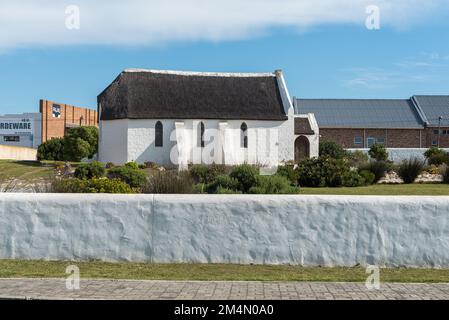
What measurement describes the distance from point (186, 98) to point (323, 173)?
21.2 meters

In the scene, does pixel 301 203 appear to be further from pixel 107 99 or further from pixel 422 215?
pixel 107 99

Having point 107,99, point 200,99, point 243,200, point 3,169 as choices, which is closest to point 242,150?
point 200,99

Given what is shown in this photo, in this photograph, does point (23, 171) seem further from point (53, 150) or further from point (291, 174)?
point (291, 174)

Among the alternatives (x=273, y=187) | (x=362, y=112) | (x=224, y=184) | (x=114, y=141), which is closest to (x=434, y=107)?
(x=362, y=112)

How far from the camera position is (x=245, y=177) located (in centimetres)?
1989

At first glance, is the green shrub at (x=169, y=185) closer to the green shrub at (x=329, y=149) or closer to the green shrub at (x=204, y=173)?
the green shrub at (x=204, y=173)

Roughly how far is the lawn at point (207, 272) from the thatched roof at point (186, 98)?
114 feet

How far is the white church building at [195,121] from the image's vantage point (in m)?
45.2

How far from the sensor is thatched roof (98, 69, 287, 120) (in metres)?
45.5

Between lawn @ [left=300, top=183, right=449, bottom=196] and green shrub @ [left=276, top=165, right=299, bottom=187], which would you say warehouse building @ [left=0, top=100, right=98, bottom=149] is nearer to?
green shrub @ [left=276, top=165, right=299, bottom=187]

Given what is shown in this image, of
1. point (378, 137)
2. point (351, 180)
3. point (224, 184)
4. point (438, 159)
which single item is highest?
point (378, 137)

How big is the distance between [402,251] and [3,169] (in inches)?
1244

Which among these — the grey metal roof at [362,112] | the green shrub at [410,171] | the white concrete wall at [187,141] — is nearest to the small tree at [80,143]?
the white concrete wall at [187,141]

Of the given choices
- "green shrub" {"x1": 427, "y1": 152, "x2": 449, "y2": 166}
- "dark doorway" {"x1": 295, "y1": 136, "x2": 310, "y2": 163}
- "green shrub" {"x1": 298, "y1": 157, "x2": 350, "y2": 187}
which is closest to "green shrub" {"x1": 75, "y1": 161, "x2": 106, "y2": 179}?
"green shrub" {"x1": 298, "y1": 157, "x2": 350, "y2": 187}
